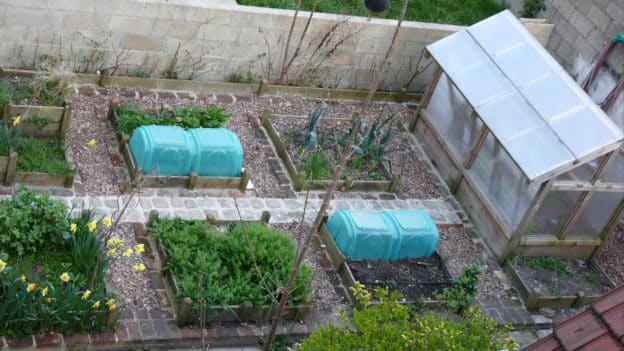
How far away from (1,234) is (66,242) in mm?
676

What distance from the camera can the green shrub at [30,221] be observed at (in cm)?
1013

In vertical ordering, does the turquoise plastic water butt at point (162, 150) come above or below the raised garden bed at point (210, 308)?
above

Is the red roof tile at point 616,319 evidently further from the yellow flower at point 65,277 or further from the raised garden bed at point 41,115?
the raised garden bed at point 41,115

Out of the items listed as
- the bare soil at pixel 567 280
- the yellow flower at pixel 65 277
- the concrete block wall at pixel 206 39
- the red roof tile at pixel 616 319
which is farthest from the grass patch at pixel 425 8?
the red roof tile at pixel 616 319

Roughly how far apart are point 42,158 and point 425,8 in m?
7.50

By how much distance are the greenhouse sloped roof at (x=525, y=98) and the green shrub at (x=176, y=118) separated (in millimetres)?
3252

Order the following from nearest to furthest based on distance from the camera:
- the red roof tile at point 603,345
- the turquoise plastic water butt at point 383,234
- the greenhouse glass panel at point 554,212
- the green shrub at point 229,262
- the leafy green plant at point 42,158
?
the red roof tile at point 603,345 < the green shrub at point 229,262 < the leafy green plant at point 42,158 < the turquoise plastic water butt at point 383,234 < the greenhouse glass panel at point 554,212

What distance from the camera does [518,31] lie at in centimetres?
1370

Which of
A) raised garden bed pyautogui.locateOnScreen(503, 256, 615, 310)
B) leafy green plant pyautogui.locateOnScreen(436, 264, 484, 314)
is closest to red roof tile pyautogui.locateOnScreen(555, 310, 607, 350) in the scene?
leafy green plant pyautogui.locateOnScreen(436, 264, 484, 314)

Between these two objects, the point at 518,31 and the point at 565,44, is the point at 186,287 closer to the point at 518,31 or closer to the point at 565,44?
the point at 518,31

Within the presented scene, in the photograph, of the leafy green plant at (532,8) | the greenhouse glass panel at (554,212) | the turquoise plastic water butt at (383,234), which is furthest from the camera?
the leafy green plant at (532,8)

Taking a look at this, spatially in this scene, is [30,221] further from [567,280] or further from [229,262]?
[567,280]

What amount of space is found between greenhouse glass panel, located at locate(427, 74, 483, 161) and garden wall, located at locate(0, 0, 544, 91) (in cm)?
130

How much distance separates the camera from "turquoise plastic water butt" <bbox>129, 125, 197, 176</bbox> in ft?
39.0
